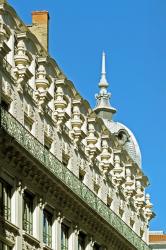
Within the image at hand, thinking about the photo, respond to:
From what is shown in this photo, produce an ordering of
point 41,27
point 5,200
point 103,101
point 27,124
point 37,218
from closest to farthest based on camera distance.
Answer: point 5,200 → point 37,218 → point 27,124 → point 41,27 → point 103,101

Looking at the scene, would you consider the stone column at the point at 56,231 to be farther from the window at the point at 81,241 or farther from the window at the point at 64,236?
the window at the point at 81,241

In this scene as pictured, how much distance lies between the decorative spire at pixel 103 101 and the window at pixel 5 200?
47.8 m

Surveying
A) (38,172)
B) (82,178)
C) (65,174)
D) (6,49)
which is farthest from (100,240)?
(6,49)

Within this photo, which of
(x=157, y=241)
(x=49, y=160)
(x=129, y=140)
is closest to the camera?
(x=49, y=160)

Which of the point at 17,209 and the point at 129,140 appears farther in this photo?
the point at 129,140

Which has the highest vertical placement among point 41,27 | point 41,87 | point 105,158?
point 41,27

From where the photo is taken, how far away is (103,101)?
103 m

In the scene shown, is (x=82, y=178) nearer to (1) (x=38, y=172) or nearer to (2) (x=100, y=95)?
(1) (x=38, y=172)

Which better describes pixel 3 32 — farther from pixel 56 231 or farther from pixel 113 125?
pixel 113 125

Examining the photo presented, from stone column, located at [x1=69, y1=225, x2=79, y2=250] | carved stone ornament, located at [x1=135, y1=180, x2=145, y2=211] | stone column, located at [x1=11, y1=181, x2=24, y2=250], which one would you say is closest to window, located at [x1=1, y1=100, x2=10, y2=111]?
stone column, located at [x1=11, y1=181, x2=24, y2=250]

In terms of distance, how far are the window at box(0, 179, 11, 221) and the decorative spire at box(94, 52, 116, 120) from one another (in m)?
47.8

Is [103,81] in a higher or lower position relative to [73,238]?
higher

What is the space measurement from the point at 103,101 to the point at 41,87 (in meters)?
46.1

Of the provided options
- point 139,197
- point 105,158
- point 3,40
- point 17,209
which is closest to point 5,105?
point 3,40
